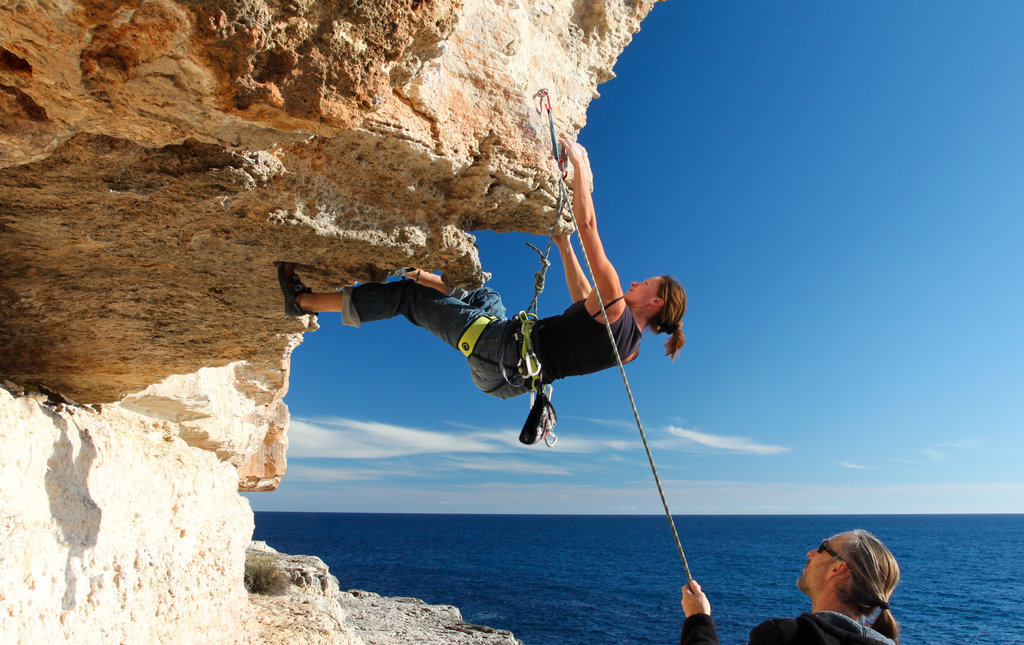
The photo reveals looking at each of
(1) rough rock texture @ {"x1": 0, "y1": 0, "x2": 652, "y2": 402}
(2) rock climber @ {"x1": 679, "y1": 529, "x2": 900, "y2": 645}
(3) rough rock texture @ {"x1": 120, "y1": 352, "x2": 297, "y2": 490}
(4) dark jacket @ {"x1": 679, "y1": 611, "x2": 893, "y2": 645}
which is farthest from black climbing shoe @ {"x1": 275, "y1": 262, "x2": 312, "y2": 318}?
(3) rough rock texture @ {"x1": 120, "y1": 352, "x2": 297, "y2": 490}

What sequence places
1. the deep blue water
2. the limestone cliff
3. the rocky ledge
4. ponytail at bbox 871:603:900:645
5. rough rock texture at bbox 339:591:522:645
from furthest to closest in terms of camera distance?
the deep blue water → rough rock texture at bbox 339:591:522:645 → the rocky ledge → ponytail at bbox 871:603:900:645 → the limestone cliff

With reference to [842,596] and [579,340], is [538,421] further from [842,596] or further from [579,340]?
[842,596]

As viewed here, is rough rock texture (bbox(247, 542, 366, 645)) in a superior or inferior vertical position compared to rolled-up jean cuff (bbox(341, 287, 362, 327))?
inferior

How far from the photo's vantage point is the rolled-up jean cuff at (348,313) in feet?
15.3

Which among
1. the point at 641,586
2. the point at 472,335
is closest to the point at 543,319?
the point at 472,335

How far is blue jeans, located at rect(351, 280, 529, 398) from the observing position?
440 centimetres

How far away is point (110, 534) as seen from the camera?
517 centimetres

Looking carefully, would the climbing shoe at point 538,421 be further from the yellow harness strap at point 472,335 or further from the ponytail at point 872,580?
the ponytail at point 872,580

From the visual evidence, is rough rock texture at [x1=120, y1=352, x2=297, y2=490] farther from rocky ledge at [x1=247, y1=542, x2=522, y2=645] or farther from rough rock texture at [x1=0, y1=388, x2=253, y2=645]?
rocky ledge at [x1=247, y1=542, x2=522, y2=645]

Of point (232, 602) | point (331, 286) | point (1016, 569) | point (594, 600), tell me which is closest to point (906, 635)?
point (594, 600)

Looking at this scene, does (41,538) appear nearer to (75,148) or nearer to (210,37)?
(75,148)

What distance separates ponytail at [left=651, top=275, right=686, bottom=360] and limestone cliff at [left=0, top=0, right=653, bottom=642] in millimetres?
1018

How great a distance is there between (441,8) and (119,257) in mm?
3109

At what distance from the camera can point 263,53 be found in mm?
2535
